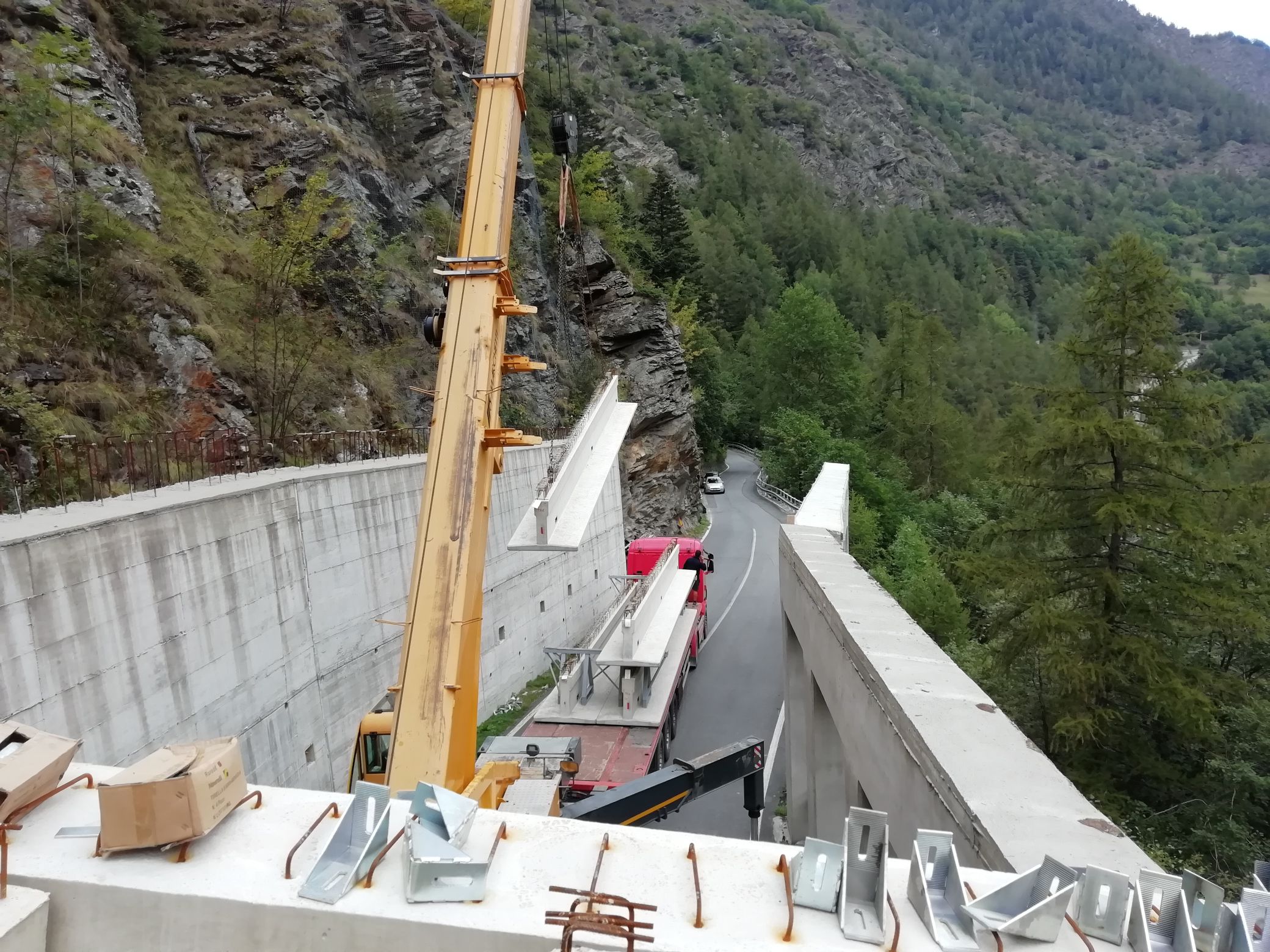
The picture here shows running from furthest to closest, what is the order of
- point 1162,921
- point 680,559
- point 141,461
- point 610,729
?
point 680,559, point 610,729, point 141,461, point 1162,921

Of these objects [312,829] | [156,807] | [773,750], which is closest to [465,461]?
[312,829]

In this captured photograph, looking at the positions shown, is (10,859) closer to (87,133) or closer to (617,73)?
(87,133)

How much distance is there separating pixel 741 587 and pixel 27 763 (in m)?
25.2

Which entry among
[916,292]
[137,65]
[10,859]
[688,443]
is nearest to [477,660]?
[10,859]

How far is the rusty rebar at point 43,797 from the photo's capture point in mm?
2770

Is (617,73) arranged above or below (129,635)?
above

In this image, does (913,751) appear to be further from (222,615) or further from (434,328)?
(222,615)

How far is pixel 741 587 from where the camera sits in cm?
2714

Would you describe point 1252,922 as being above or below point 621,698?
above

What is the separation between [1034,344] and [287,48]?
252 feet

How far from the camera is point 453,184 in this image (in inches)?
1143

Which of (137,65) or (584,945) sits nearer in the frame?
(584,945)

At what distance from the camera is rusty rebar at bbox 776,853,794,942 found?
228 centimetres

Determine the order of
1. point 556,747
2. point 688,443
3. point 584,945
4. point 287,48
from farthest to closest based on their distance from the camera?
1. point 688,443
2. point 287,48
3. point 556,747
4. point 584,945
